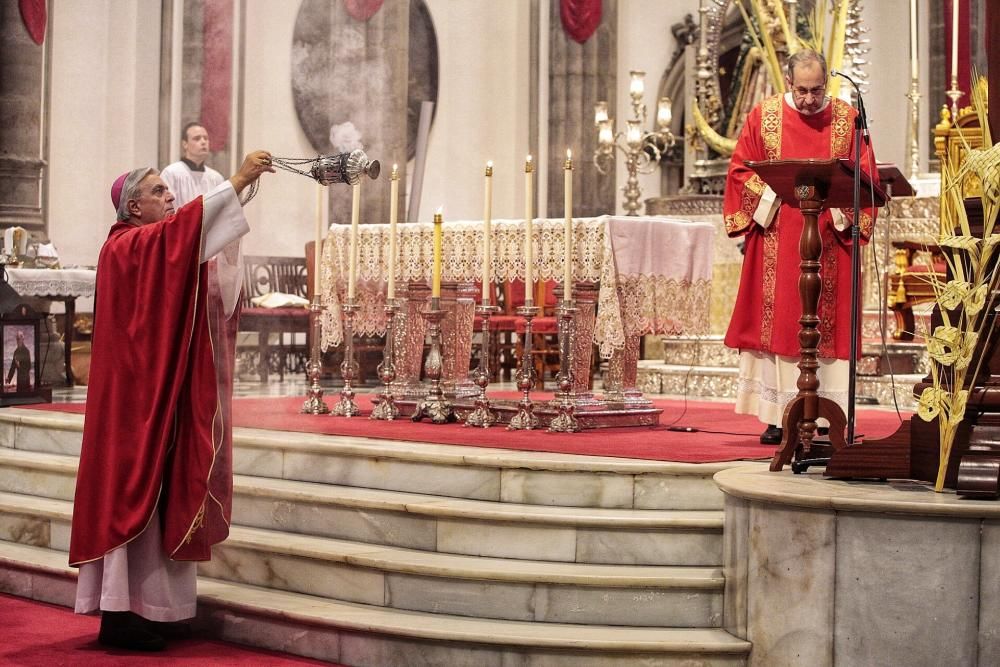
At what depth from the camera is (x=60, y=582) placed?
5039mm

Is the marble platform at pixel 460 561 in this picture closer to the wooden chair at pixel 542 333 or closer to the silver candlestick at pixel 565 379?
the silver candlestick at pixel 565 379

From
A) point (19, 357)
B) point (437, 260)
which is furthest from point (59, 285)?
point (437, 260)

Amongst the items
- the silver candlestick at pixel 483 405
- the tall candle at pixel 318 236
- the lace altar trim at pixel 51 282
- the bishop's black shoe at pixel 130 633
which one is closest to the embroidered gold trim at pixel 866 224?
the silver candlestick at pixel 483 405

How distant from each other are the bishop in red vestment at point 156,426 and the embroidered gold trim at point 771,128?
2.44 meters

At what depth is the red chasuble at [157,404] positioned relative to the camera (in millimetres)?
4238

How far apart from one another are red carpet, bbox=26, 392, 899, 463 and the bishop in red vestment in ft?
4.17

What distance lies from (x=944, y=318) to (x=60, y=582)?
325cm

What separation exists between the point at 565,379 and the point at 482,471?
4.50 feet

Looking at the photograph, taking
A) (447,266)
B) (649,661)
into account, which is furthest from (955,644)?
(447,266)

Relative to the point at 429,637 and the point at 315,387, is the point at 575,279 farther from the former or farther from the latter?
the point at 429,637

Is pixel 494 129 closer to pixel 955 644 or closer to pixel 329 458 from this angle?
pixel 329 458

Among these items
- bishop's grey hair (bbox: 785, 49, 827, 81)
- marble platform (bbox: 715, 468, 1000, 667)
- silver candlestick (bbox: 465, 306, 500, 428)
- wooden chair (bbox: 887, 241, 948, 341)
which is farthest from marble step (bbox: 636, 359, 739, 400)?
marble platform (bbox: 715, 468, 1000, 667)

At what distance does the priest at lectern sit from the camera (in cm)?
564

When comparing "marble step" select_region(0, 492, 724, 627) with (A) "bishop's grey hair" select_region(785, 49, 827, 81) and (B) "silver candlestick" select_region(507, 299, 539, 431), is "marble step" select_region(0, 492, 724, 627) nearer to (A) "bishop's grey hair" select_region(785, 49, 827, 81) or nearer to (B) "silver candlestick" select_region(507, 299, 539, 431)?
(B) "silver candlestick" select_region(507, 299, 539, 431)
